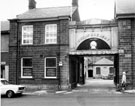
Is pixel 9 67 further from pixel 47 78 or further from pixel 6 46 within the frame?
pixel 47 78

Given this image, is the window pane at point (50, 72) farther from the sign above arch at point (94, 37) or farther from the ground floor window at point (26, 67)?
the sign above arch at point (94, 37)

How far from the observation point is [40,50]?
75.9ft

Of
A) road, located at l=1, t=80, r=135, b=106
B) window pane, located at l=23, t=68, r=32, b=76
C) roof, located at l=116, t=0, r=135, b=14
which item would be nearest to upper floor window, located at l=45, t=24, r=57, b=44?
window pane, located at l=23, t=68, r=32, b=76

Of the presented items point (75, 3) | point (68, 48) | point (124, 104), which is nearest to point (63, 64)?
point (68, 48)

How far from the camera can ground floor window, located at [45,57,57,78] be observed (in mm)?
22891

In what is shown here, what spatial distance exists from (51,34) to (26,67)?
4542mm

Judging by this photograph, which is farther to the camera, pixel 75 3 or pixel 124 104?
pixel 75 3

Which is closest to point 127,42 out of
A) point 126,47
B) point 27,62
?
point 126,47

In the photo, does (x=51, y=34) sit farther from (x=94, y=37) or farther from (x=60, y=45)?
(x=94, y=37)

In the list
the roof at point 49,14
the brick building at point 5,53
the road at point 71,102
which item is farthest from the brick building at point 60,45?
the road at point 71,102

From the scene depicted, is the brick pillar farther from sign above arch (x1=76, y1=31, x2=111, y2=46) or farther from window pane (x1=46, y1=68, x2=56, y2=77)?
window pane (x1=46, y1=68, x2=56, y2=77)

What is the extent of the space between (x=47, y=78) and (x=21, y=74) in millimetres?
3136

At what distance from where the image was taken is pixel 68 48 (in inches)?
882

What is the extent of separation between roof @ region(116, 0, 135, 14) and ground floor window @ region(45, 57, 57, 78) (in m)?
8.34
